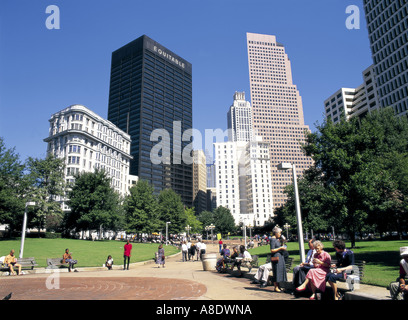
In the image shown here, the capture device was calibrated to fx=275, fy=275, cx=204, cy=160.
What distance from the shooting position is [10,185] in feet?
115

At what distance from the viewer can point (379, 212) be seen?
24.1 metres

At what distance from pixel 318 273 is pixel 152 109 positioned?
154427 millimetres

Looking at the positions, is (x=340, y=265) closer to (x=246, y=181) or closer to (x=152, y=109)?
(x=152, y=109)

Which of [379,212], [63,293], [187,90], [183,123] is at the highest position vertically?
[187,90]

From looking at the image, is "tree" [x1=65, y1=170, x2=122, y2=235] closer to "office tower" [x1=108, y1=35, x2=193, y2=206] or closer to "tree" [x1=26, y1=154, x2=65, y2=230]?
"tree" [x1=26, y1=154, x2=65, y2=230]

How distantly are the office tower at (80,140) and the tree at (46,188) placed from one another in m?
32.4

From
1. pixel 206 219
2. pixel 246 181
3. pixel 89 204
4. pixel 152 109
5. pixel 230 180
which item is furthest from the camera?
pixel 246 181

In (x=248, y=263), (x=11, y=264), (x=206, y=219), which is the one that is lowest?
(x=11, y=264)

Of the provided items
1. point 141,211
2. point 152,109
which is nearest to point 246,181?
point 152,109

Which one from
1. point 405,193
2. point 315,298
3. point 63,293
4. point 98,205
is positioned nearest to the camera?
point 315,298
